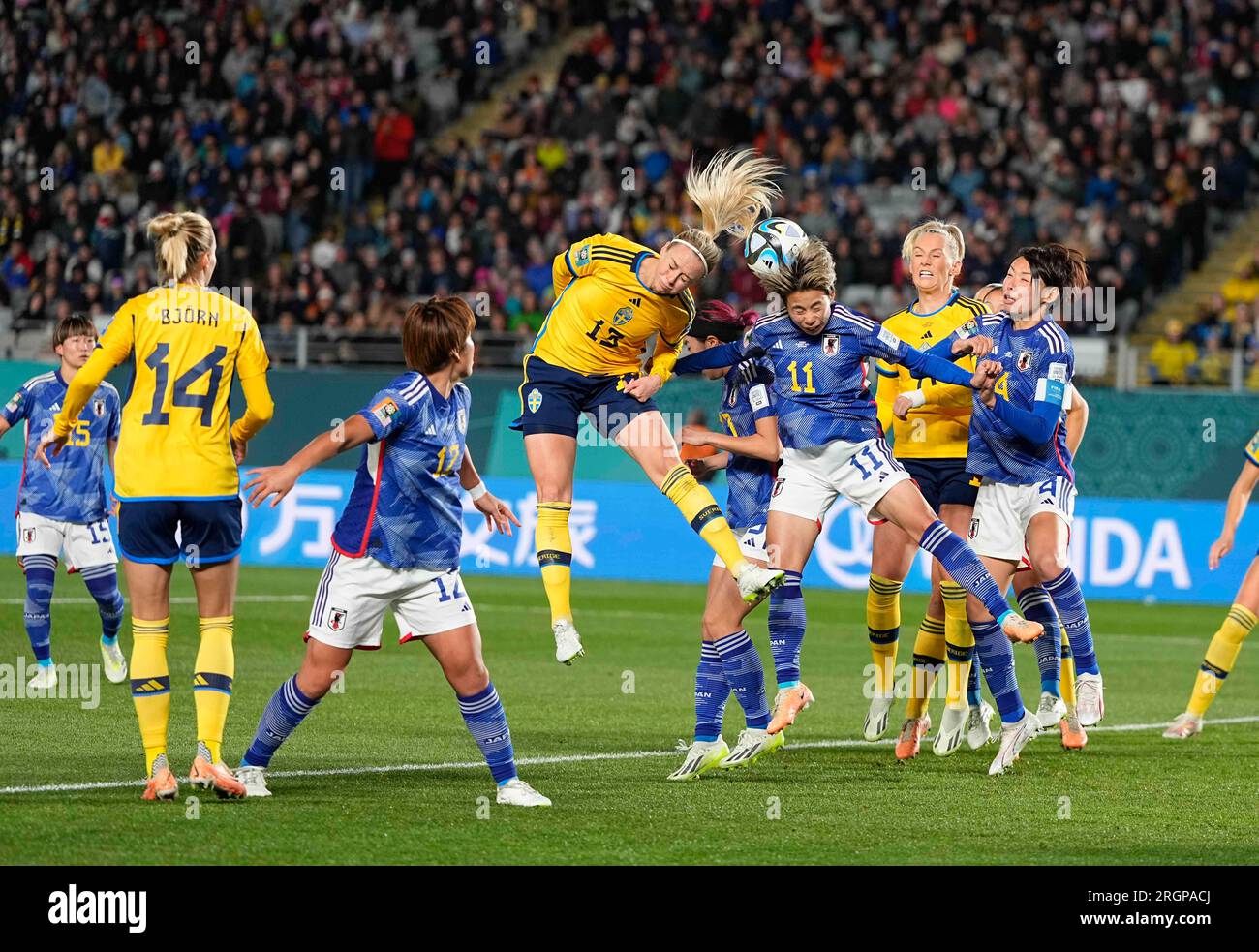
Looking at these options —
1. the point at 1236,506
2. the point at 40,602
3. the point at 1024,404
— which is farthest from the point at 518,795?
the point at 40,602

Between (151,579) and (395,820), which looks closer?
(395,820)

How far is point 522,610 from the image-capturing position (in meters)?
16.8

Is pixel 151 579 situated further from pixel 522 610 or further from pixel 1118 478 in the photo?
pixel 1118 478

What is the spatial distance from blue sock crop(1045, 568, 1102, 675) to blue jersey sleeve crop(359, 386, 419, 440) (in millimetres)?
3906

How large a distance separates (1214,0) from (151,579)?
21.3 m

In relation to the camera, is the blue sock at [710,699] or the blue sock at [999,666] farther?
the blue sock at [999,666]

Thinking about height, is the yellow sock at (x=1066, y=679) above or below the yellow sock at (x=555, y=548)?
below

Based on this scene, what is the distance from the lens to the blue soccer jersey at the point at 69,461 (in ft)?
38.2

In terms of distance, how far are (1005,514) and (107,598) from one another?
6.01m

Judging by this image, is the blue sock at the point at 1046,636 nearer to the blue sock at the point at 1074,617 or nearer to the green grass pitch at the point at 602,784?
the blue sock at the point at 1074,617

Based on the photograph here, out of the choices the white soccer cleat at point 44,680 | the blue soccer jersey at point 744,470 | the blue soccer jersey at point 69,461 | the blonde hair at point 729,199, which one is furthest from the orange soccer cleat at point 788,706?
the blue soccer jersey at point 69,461

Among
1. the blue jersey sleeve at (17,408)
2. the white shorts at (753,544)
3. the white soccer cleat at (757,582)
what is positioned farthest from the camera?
the blue jersey sleeve at (17,408)

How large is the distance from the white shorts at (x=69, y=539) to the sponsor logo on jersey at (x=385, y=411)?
218 inches
